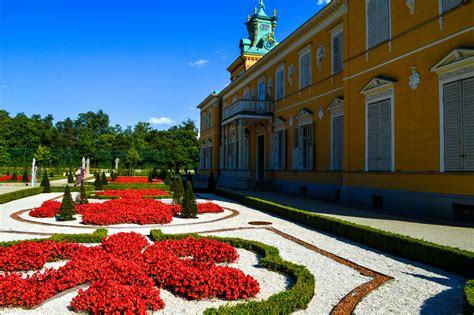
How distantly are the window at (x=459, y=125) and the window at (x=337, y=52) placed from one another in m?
6.27

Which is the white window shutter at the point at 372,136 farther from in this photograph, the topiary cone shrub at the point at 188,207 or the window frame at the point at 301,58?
the topiary cone shrub at the point at 188,207

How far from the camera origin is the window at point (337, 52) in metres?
15.4

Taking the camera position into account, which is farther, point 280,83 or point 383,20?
point 280,83

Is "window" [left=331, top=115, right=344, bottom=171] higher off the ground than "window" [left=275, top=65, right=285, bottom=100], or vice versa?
"window" [left=275, top=65, right=285, bottom=100]

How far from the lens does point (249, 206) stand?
14.1 meters

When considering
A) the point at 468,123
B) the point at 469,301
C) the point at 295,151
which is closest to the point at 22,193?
the point at 295,151

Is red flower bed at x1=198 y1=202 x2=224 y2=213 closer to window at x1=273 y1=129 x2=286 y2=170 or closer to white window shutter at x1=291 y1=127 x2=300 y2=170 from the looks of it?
white window shutter at x1=291 y1=127 x2=300 y2=170

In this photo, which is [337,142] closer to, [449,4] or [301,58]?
[301,58]

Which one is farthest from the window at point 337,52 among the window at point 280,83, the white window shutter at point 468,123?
the white window shutter at point 468,123

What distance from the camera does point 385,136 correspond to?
12.0 meters

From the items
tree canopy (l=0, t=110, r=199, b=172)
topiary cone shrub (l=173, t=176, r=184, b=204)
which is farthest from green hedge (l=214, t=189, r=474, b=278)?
tree canopy (l=0, t=110, r=199, b=172)

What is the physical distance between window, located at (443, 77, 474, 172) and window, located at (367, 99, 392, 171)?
2190 mm

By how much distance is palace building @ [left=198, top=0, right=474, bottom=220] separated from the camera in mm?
9523

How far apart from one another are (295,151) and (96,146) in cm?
5112
